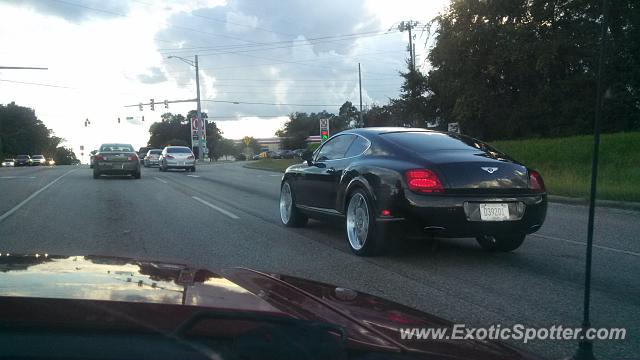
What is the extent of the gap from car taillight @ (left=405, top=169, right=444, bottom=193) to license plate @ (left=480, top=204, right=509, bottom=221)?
47 centimetres

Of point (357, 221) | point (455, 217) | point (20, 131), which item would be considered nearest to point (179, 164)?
point (357, 221)

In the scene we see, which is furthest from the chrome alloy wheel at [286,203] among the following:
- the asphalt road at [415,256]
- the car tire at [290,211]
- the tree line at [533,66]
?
the tree line at [533,66]

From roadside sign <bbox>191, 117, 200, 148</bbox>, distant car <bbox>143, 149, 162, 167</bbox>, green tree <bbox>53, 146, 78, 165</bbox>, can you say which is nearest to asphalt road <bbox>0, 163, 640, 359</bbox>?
distant car <bbox>143, 149, 162, 167</bbox>

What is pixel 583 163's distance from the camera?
23.0 metres

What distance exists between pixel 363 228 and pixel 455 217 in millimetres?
1174

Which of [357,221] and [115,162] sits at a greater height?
[357,221]

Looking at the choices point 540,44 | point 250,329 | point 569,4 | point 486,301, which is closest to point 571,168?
point 540,44

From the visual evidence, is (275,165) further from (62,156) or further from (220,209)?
(62,156)

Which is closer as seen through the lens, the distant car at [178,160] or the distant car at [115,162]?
the distant car at [115,162]

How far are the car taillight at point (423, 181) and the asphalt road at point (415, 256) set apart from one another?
0.83 meters

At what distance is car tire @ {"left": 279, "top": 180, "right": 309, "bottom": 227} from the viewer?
898 centimetres

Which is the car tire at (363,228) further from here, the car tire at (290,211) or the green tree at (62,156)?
the green tree at (62,156)

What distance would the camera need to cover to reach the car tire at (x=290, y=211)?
898cm

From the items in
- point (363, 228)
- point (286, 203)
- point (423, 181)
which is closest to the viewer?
point (423, 181)
